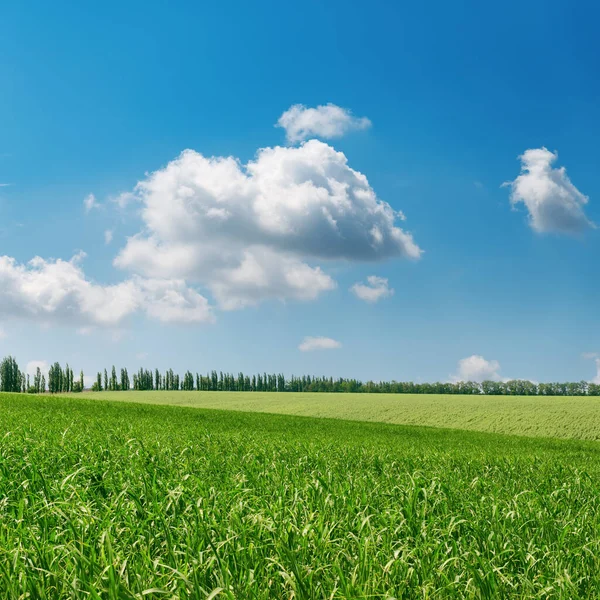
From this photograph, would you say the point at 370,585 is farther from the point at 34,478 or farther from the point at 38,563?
the point at 34,478

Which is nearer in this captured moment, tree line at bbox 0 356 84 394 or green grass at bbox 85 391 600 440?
green grass at bbox 85 391 600 440

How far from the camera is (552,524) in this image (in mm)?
5594

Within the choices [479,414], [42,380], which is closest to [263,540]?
[479,414]

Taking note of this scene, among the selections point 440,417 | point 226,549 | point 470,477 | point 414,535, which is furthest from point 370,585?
point 440,417

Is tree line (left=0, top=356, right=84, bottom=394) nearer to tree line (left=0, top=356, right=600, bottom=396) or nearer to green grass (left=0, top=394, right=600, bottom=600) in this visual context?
tree line (left=0, top=356, right=600, bottom=396)

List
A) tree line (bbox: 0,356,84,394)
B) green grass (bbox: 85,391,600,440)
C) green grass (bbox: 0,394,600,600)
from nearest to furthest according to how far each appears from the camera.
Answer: green grass (bbox: 0,394,600,600) → green grass (bbox: 85,391,600,440) → tree line (bbox: 0,356,84,394)

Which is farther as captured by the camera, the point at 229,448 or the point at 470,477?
the point at 229,448

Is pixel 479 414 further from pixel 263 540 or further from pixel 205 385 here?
pixel 205 385

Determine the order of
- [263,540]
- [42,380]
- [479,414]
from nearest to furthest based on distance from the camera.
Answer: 1. [263,540]
2. [479,414]
3. [42,380]

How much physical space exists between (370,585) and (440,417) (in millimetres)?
49706

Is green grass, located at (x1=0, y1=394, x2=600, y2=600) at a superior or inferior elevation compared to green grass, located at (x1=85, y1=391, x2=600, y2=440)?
superior

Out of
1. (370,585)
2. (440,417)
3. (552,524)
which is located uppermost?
(370,585)

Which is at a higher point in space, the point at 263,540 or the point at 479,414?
the point at 263,540

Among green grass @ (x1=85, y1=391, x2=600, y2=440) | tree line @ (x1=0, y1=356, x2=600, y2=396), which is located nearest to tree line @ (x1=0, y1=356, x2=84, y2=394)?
tree line @ (x1=0, y1=356, x2=600, y2=396)
